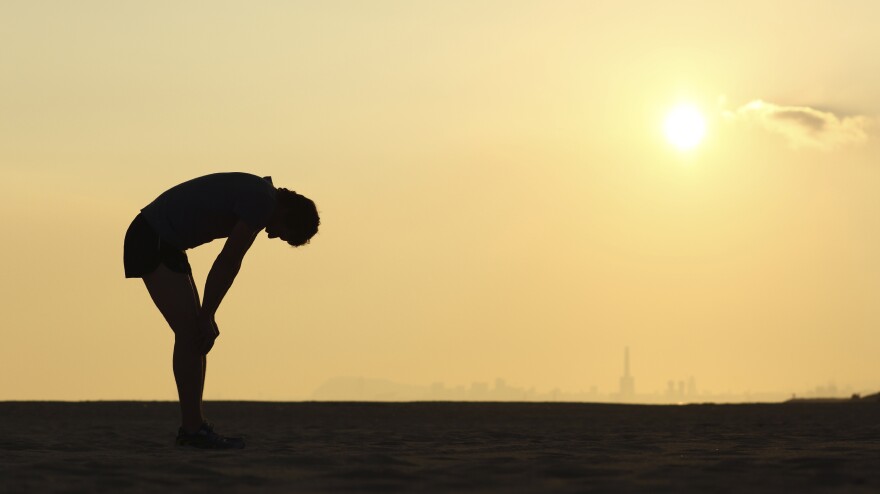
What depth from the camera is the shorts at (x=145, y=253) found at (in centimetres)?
669

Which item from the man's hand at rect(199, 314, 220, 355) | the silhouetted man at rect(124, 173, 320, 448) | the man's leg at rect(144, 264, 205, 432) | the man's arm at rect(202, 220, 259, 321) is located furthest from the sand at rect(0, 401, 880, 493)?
the man's arm at rect(202, 220, 259, 321)

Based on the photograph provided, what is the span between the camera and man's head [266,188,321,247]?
265 inches

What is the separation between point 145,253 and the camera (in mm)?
6688

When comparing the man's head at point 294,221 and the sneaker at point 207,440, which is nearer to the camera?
the sneaker at point 207,440

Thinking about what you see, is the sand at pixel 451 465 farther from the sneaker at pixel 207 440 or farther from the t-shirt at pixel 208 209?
the t-shirt at pixel 208 209

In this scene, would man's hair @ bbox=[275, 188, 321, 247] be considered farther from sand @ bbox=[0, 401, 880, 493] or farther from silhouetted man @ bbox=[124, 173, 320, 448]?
sand @ bbox=[0, 401, 880, 493]

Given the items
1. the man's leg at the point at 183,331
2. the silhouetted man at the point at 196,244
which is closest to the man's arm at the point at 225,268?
the silhouetted man at the point at 196,244

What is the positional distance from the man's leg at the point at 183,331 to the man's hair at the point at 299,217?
0.63m

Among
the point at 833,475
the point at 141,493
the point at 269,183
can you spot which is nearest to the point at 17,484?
the point at 141,493

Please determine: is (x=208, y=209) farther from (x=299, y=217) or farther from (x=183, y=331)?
(x=183, y=331)

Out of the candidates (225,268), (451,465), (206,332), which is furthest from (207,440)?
(451,465)

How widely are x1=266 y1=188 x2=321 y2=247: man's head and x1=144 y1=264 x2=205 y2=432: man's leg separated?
0.56 metres

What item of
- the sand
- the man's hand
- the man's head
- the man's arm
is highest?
the man's head

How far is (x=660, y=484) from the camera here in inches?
183
